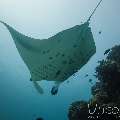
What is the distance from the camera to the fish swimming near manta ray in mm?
5840

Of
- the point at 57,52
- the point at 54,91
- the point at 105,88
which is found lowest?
the point at 54,91

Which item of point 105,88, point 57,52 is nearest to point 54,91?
point 57,52

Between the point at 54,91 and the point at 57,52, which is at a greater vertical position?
the point at 57,52

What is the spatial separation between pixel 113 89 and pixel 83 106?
1609 millimetres

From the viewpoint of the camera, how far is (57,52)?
597 cm

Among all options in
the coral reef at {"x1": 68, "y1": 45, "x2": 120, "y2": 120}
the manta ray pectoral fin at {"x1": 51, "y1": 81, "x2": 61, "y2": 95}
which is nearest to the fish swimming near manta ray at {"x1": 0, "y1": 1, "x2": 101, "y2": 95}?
the manta ray pectoral fin at {"x1": 51, "y1": 81, "x2": 61, "y2": 95}

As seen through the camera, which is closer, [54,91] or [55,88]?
[54,91]

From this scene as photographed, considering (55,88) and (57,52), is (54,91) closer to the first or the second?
(55,88)

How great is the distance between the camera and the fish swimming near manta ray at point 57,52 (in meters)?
5.84

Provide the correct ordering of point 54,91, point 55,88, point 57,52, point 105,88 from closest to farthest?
point 54,91 → point 55,88 → point 57,52 → point 105,88

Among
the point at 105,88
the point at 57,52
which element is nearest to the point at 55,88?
the point at 57,52

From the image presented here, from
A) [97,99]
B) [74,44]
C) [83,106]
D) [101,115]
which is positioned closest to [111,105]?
[101,115]

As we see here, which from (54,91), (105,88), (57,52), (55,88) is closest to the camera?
(54,91)

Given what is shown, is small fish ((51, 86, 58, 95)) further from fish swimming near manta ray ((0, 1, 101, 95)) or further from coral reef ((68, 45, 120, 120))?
coral reef ((68, 45, 120, 120))
